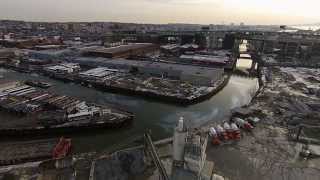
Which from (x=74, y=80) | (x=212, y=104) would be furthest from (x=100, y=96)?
(x=212, y=104)

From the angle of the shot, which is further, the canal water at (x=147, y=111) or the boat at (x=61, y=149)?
the canal water at (x=147, y=111)

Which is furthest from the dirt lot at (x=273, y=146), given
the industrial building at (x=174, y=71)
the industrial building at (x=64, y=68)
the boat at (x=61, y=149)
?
the industrial building at (x=64, y=68)

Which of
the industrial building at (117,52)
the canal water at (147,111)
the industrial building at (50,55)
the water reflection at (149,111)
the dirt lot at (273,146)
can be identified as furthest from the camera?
the industrial building at (117,52)

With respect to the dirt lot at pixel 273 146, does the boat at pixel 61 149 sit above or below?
below

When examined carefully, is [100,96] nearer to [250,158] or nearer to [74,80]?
[74,80]

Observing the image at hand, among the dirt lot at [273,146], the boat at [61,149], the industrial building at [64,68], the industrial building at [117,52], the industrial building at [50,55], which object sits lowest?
the boat at [61,149]

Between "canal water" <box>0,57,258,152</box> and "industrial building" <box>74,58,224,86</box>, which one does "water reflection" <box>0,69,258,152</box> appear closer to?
"canal water" <box>0,57,258,152</box>

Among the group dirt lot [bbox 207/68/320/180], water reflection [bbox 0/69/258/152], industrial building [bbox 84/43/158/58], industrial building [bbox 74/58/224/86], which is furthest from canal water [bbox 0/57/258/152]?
industrial building [bbox 84/43/158/58]

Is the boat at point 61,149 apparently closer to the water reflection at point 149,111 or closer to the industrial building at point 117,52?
the water reflection at point 149,111
